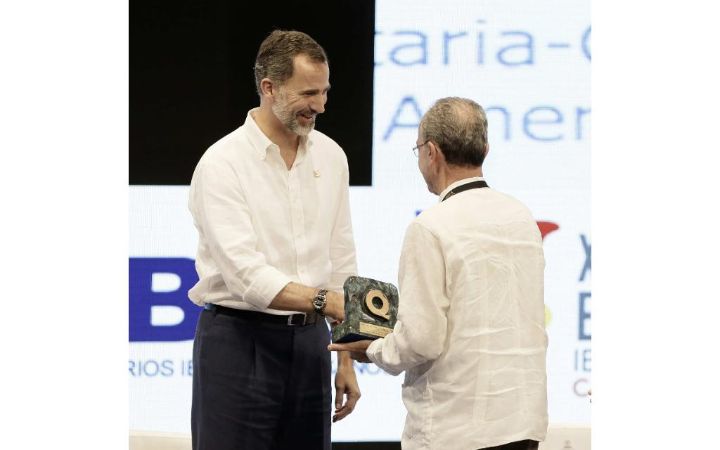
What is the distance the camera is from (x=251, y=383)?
2.92 meters

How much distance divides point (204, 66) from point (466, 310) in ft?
8.36

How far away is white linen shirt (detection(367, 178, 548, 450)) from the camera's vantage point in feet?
7.72

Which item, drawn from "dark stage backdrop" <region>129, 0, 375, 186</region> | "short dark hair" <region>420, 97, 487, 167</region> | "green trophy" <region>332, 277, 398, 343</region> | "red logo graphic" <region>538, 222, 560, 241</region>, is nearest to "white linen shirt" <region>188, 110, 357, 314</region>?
"green trophy" <region>332, 277, 398, 343</region>

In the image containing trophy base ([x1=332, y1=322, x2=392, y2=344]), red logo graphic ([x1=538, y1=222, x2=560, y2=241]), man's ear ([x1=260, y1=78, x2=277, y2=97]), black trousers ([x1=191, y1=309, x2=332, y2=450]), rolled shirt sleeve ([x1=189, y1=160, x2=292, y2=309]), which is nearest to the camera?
trophy base ([x1=332, y1=322, x2=392, y2=344])

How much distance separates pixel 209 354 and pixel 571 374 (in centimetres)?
233

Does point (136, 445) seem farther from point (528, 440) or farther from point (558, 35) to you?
point (558, 35)

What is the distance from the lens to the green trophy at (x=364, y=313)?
2.59 metres

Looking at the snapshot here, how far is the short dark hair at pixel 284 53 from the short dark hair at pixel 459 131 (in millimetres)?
667

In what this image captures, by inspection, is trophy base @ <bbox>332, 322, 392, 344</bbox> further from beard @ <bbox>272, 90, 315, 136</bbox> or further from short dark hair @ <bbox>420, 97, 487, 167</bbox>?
beard @ <bbox>272, 90, 315, 136</bbox>

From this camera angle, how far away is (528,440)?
249 centimetres

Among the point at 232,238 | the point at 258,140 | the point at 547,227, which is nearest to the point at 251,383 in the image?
the point at 232,238

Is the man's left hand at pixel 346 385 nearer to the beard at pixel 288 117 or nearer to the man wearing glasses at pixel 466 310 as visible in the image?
the man wearing glasses at pixel 466 310

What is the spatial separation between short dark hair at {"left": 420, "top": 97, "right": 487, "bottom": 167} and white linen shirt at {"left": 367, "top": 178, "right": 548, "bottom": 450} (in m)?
0.07

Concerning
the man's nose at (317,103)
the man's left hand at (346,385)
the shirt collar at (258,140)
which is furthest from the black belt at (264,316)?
the man's nose at (317,103)
